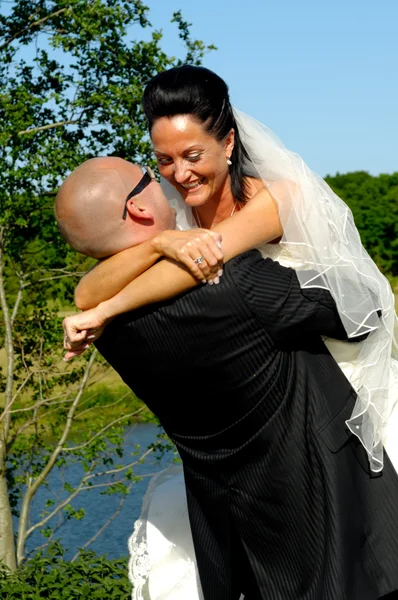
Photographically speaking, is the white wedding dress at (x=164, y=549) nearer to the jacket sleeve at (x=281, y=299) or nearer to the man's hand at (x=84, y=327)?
the man's hand at (x=84, y=327)

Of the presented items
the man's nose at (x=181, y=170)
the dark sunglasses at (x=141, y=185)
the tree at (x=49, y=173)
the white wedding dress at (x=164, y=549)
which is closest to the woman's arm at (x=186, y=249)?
the dark sunglasses at (x=141, y=185)

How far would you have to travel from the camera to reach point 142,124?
8.47 meters

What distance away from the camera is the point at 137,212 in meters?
2.60

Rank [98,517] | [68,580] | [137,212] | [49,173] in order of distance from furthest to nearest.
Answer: [98,517] < [49,173] < [68,580] < [137,212]

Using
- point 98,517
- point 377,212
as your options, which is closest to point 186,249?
point 98,517

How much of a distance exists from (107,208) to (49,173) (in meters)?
5.84

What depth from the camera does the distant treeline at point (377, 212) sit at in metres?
43.3

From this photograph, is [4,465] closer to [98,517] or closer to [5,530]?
[5,530]

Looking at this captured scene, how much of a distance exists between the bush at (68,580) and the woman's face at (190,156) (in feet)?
9.77

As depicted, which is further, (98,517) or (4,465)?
(98,517)

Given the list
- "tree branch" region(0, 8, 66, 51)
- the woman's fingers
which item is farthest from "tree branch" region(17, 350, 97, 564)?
the woman's fingers

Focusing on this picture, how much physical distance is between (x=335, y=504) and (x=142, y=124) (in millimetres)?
6189

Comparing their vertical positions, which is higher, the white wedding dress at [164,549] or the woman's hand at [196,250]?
the woman's hand at [196,250]

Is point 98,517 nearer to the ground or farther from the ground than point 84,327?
nearer to the ground
